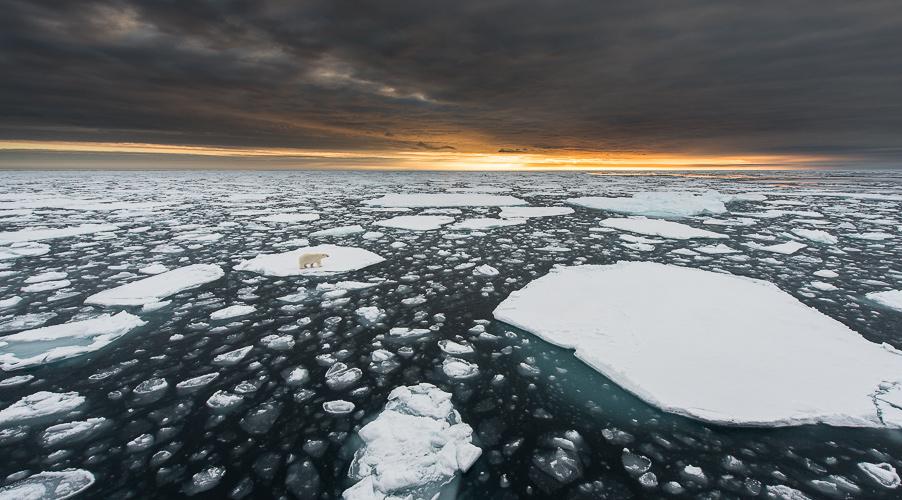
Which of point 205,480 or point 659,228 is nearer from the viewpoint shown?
point 205,480

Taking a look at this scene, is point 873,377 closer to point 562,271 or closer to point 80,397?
point 562,271

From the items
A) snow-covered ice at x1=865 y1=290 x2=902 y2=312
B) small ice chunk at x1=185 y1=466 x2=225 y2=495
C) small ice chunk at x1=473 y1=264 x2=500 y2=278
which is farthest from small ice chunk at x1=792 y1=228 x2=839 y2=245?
small ice chunk at x1=185 y1=466 x2=225 y2=495

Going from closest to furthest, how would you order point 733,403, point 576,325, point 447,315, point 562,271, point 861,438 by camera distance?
point 861,438 → point 733,403 → point 576,325 → point 447,315 → point 562,271

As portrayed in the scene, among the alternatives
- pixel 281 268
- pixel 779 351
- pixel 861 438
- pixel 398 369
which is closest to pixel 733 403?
pixel 861 438

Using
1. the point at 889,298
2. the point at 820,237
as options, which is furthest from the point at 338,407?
the point at 820,237

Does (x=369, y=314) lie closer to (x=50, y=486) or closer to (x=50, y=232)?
(x=50, y=486)

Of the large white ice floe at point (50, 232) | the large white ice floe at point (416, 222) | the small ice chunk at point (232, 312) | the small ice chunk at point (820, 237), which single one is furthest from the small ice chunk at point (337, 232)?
the small ice chunk at point (820, 237)

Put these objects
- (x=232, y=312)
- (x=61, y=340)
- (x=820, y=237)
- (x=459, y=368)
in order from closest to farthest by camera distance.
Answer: (x=459, y=368) → (x=61, y=340) → (x=232, y=312) → (x=820, y=237)
